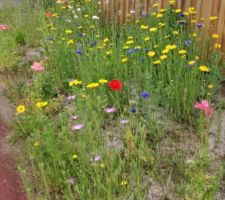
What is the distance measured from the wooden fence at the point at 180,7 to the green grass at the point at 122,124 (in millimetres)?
147

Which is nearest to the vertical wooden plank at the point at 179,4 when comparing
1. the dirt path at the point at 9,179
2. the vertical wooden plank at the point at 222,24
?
the vertical wooden plank at the point at 222,24

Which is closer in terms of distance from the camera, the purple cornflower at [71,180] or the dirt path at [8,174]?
the purple cornflower at [71,180]

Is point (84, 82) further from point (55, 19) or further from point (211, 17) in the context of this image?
point (55, 19)

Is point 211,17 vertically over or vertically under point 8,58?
over

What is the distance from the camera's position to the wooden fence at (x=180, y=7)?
467cm

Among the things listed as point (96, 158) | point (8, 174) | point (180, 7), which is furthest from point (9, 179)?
point (180, 7)

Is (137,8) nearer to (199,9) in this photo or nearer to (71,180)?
(199,9)

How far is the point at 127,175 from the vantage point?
3.11 metres

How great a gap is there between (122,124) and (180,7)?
231 centimetres

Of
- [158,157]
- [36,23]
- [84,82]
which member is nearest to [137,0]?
[36,23]

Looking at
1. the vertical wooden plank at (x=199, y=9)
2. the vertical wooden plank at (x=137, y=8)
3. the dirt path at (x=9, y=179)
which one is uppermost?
the vertical wooden plank at (x=199, y=9)

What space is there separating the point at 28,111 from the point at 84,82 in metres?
0.63

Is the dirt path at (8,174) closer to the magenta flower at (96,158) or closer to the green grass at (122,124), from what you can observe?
the green grass at (122,124)

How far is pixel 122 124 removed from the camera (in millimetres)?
3629
